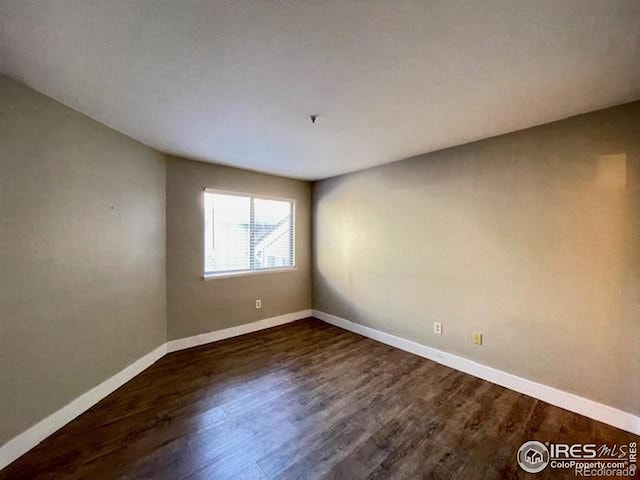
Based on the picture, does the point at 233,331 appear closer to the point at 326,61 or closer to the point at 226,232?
the point at 226,232

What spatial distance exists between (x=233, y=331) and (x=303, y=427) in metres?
2.00

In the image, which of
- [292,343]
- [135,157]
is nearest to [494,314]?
[292,343]

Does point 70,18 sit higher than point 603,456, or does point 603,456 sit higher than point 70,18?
point 70,18

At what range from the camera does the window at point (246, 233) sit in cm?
340

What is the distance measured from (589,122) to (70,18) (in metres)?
3.22

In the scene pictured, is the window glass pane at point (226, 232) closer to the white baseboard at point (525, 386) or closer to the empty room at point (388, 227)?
the empty room at point (388, 227)

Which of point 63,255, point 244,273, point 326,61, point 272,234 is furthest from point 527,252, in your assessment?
point 63,255

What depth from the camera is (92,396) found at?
2072mm

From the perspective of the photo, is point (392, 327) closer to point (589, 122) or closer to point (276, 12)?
point (589, 122)

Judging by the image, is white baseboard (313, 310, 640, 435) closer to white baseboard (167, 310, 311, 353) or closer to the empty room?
the empty room

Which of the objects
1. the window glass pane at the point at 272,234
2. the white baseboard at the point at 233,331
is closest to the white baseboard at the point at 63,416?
the white baseboard at the point at 233,331

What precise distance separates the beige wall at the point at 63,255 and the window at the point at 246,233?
0.80 m

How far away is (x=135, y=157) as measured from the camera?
2.59 meters

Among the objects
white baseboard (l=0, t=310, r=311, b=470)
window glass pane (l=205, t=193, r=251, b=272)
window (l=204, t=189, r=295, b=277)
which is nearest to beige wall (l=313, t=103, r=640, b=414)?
window (l=204, t=189, r=295, b=277)
